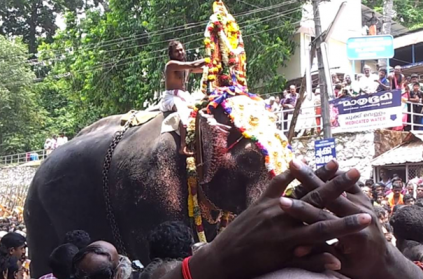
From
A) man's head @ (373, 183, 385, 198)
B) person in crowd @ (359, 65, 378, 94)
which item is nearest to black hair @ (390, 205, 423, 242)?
man's head @ (373, 183, 385, 198)

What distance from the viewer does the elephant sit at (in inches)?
184

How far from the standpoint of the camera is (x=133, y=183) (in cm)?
510

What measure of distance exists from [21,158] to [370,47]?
60.5ft

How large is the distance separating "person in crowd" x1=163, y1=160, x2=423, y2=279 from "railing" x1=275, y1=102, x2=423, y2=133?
1275 cm

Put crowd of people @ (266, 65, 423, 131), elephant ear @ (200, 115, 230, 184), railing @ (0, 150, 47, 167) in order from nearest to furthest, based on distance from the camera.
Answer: elephant ear @ (200, 115, 230, 184), crowd of people @ (266, 65, 423, 131), railing @ (0, 150, 47, 167)

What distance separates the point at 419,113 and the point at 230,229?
46.0 feet

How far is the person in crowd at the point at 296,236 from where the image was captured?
128cm

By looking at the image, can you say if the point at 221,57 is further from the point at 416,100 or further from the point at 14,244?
the point at 416,100

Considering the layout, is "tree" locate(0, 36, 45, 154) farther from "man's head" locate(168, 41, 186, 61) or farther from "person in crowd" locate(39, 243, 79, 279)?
"person in crowd" locate(39, 243, 79, 279)

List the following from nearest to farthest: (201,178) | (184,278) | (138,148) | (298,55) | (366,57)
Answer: (184,278) → (201,178) → (138,148) → (366,57) → (298,55)

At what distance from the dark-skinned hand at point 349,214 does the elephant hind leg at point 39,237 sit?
4.73m

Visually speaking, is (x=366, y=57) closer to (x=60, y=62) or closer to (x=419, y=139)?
(x=419, y=139)

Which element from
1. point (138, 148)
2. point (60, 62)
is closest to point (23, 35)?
point (60, 62)

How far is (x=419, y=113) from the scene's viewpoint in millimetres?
14648
